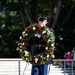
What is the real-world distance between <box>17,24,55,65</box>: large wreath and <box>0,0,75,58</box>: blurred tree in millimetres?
17768

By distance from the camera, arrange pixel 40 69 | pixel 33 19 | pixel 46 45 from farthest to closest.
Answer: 1. pixel 33 19
2. pixel 40 69
3. pixel 46 45

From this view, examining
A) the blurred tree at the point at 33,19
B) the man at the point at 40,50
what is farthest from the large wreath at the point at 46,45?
the blurred tree at the point at 33,19

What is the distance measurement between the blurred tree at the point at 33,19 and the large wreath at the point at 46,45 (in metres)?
17.8

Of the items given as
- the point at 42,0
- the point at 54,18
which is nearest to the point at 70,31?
the point at 54,18

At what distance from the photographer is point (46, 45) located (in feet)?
22.7

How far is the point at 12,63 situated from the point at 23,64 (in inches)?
11.9

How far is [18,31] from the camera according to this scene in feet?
110

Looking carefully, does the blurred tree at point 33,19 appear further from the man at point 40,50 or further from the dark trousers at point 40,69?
the dark trousers at point 40,69

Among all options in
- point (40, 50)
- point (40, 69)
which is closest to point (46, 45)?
point (40, 50)

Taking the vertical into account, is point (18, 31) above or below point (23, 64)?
above

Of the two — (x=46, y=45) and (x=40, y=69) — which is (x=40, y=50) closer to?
(x=46, y=45)

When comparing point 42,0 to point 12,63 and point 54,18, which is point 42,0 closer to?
point 54,18

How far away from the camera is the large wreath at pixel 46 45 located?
22.6 feet

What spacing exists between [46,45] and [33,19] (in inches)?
866
